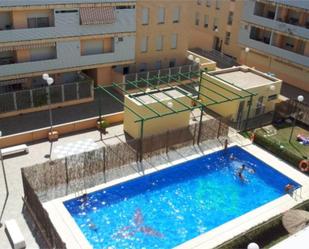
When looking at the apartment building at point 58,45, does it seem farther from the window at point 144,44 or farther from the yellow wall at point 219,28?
the yellow wall at point 219,28

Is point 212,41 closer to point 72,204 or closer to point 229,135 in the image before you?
point 229,135

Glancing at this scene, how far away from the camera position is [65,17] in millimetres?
34031

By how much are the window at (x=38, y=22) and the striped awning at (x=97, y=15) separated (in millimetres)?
3102

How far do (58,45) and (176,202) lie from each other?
1768 centimetres

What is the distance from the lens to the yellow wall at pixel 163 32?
1575 inches

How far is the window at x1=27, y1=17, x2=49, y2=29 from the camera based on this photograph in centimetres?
3342

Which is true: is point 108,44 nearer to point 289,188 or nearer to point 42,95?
point 42,95

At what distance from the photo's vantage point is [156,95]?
110ft

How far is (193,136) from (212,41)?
2977cm

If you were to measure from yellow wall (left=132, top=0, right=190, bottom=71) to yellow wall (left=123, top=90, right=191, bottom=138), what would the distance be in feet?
34.5

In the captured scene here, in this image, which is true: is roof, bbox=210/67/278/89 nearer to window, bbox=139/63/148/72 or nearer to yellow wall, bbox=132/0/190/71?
yellow wall, bbox=132/0/190/71

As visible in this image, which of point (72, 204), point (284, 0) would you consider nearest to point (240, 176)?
point (72, 204)

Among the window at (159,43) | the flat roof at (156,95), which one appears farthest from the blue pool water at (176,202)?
the window at (159,43)

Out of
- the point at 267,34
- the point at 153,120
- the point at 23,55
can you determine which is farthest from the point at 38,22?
the point at 267,34
